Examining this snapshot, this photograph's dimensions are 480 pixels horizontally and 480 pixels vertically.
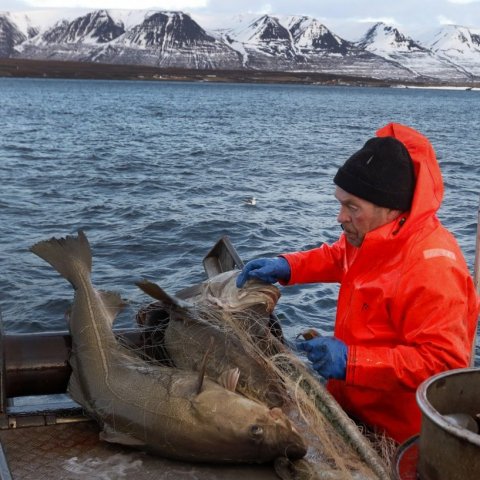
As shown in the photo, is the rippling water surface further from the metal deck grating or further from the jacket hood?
the jacket hood

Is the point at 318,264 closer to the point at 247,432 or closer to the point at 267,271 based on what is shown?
the point at 267,271

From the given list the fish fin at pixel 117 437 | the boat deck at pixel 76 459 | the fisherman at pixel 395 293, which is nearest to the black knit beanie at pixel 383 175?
the fisherman at pixel 395 293

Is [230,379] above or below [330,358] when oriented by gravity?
below

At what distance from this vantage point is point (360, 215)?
4.42 metres

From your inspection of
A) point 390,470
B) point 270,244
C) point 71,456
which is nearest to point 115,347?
point 71,456

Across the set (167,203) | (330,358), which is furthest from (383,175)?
(167,203)

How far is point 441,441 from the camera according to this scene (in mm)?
3191

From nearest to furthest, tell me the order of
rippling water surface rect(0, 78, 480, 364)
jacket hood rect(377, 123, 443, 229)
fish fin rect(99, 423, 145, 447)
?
fish fin rect(99, 423, 145, 447)
jacket hood rect(377, 123, 443, 229)
rippling water surface rect(0, 78, 480, 364)

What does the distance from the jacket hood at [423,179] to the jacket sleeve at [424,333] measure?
309mm

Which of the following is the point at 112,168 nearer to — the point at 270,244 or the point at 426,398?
the point at 270,244

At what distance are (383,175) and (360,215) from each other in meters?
0.28

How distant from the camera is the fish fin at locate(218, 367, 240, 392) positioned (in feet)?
13.6

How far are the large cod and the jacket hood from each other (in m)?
1.38

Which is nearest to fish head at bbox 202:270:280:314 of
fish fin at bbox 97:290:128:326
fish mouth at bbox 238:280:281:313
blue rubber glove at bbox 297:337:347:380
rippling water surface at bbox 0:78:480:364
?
fish mouth at bbox 238:280:281:313
